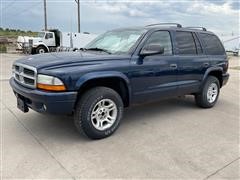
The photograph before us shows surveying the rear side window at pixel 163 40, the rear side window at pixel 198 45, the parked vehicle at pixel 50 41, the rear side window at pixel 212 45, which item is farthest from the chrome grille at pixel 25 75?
the parked vehicle at pixel 50 41

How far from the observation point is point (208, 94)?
5.66 metres

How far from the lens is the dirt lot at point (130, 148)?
2889mm

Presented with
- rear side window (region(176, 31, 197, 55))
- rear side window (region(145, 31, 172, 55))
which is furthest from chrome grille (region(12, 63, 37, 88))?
rear side window (region(176, 31, 197, 55))

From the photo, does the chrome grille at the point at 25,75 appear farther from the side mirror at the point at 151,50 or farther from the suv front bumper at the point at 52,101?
the side mirror at the point at 151,50

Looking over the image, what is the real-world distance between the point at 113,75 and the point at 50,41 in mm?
20641

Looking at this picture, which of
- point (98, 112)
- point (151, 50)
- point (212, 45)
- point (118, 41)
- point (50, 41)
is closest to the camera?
point (98, 112)

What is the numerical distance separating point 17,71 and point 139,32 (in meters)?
2.15

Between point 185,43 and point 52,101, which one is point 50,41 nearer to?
point 185,43

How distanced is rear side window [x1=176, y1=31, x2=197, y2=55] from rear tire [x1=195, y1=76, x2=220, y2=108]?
2.82 ft

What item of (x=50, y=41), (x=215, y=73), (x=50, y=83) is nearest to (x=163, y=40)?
(x=215, y=73)

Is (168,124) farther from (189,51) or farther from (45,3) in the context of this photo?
(45,3)

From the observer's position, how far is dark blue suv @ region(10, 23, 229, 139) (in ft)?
10.8

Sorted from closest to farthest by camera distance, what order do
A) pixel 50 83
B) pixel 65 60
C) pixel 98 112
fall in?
pixel 50 83 → pixel 65 60 → pixel 98 112

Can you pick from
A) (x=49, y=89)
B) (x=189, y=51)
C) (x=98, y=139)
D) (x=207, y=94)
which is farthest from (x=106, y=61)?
(x=207, y=94)
